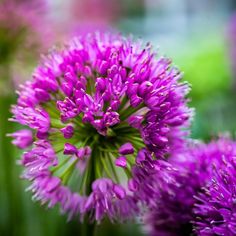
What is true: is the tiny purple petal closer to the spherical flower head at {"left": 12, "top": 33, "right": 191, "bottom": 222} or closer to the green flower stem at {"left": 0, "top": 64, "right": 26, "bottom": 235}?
the spherical flower head at {"left": 12, "top": 33, "right": 191, "bottom": 222}

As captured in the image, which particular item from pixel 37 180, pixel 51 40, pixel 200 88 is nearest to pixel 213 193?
pixel 37 180

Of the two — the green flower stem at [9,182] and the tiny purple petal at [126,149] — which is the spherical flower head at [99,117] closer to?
the tiny purple petal at [126,149]

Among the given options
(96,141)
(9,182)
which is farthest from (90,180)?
(9,182)

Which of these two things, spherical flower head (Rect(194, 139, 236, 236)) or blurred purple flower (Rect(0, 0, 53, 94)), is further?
blurred purple flower (Rect(0, 0, 53, 94))

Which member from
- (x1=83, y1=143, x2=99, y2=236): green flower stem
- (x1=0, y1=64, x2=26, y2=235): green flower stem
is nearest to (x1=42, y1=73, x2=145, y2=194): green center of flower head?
(x1=83, y1=143, x2=99, y2=236): green flower stem

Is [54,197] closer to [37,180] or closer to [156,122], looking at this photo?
[37,180]

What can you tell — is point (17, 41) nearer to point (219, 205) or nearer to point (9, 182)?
point (9, 182)
